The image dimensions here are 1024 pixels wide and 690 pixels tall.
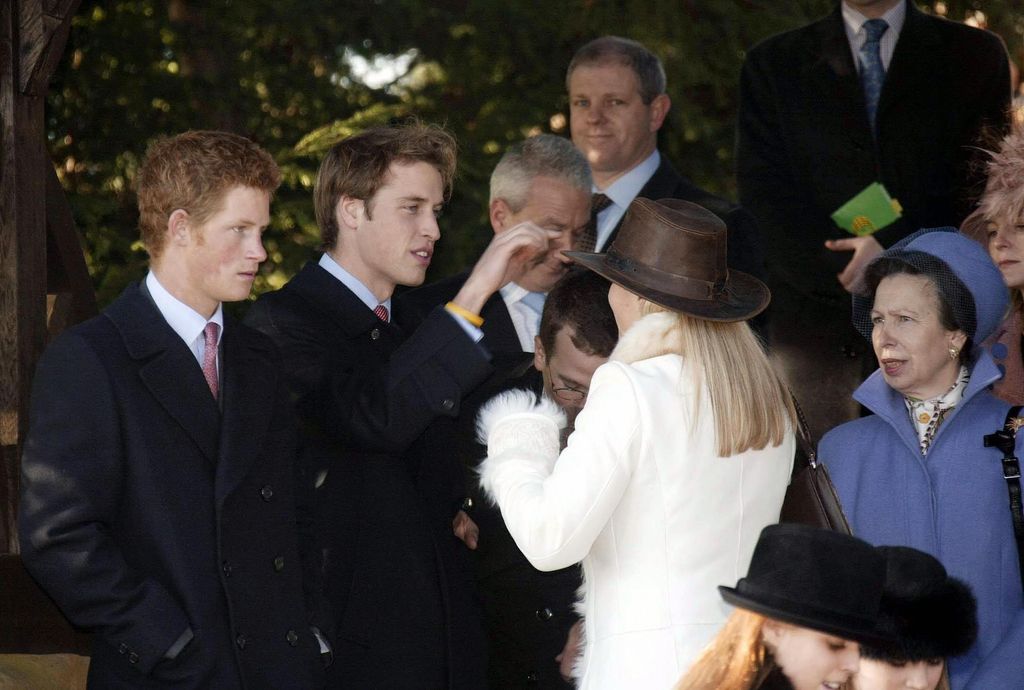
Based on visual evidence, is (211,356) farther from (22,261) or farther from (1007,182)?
(1007,182)

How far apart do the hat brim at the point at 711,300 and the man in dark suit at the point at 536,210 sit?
1.45 meters

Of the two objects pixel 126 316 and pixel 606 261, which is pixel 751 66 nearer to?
pixel 606 261

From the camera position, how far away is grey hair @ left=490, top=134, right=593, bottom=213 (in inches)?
196

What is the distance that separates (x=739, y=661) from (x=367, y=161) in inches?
74.4

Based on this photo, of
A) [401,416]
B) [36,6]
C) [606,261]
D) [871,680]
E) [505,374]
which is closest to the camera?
[871,680]

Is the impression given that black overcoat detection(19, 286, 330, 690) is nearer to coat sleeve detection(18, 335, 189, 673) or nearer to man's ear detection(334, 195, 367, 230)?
coat sleeve detection(18, 335, 189, 673)

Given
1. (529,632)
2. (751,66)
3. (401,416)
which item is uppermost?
(751,66)

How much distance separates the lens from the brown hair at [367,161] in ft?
13.4

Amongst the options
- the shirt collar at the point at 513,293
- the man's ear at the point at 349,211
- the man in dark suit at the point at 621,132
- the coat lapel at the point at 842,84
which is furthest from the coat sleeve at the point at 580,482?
the coat lapel at the point at 842,84

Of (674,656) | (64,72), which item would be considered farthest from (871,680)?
→ (64,72)

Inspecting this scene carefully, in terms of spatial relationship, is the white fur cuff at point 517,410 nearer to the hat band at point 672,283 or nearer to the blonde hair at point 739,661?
the hat band at point 672,283

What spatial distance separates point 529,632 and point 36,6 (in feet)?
8.44

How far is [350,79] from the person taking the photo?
8.12m

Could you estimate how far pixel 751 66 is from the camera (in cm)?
590
